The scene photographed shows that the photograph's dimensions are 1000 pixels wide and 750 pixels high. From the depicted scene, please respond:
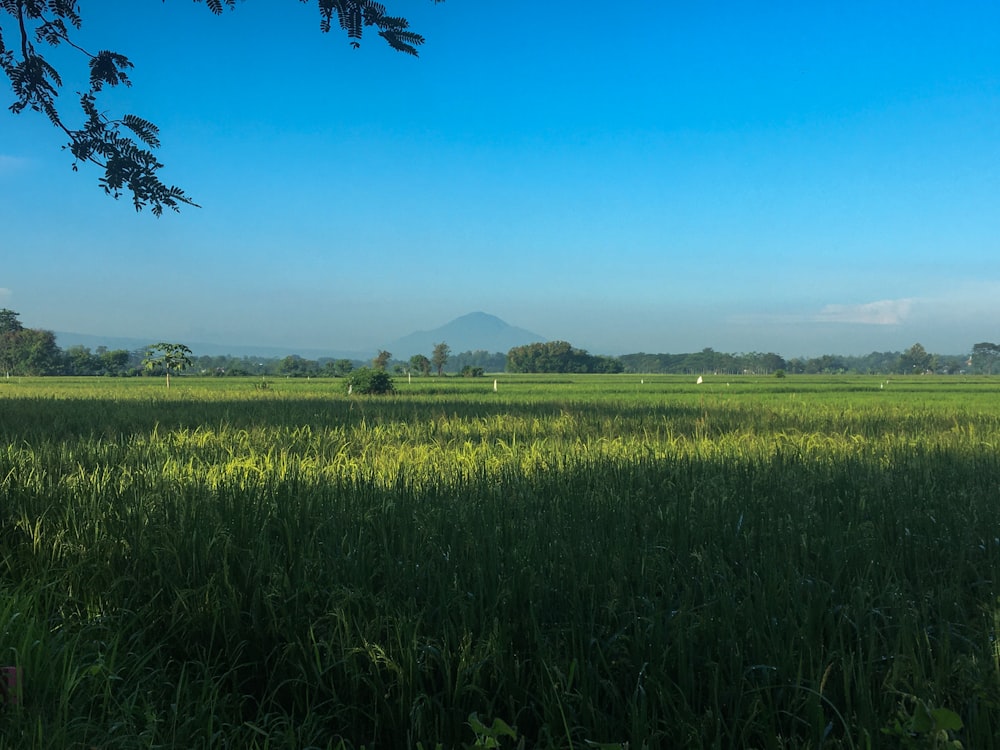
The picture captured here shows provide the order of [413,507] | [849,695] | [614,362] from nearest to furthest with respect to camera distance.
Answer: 1. [849,695]
2. [413,507]
3. [614,362]

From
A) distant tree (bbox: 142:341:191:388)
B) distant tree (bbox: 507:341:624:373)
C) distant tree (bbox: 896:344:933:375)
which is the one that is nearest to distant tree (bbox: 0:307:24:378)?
distant tree (bbox: 142:341:191:388)

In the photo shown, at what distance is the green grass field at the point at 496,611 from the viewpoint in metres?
1.77

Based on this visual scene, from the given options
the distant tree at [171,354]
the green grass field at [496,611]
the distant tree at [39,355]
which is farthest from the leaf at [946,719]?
the distant tree at [39,355]

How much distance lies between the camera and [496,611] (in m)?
2.33

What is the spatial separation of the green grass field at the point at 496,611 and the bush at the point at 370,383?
20.5 metres

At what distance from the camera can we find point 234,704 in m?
1.97

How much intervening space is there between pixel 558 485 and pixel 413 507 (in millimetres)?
1329

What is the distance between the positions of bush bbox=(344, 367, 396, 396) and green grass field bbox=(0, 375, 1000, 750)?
2046 cm

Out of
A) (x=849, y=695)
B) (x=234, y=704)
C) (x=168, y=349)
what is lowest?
(x=234, y=704)

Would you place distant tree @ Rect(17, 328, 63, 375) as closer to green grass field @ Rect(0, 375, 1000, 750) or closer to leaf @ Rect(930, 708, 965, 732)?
green grass field @ Rect(0, 375, 1000, 750)

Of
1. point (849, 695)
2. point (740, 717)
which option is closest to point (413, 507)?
point (740, 717)

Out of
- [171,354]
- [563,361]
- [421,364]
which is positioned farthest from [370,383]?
[563,361]

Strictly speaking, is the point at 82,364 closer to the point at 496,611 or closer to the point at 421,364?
the point at 421,364

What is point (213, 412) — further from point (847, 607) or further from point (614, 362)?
point (614, 362)
